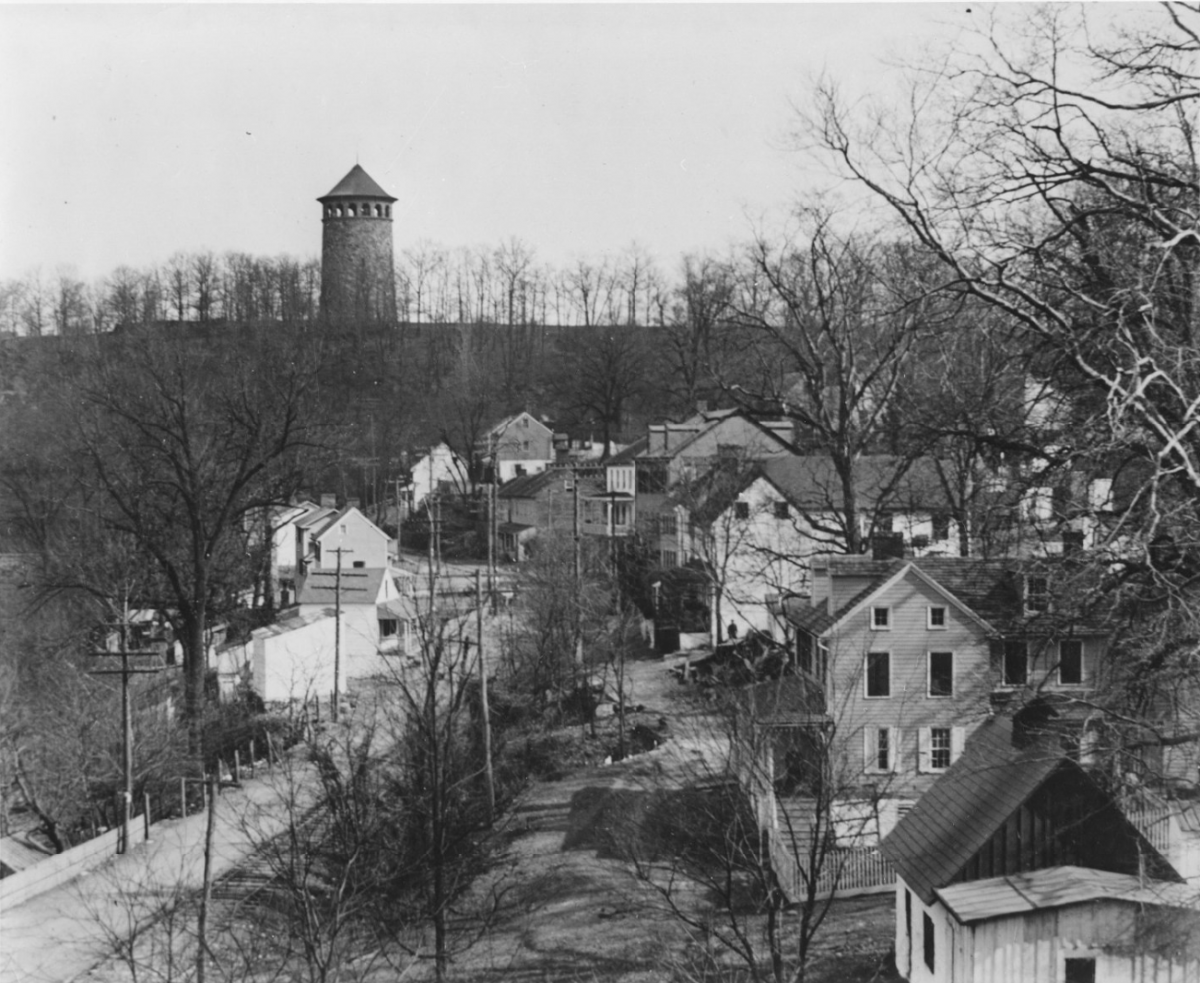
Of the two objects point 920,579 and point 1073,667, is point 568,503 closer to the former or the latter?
point 920,579

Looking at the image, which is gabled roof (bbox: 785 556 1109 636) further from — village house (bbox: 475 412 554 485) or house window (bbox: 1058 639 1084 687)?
village house (bbox: 475 412 554 485)

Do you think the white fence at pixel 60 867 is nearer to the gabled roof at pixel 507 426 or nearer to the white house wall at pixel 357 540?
the white house wall at pixel 357 540

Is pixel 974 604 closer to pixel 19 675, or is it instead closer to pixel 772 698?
pixel 772 698

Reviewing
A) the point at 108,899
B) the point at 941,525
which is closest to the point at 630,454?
the point at 941,525

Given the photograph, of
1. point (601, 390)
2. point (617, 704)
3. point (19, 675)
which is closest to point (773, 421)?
point (601, 390)

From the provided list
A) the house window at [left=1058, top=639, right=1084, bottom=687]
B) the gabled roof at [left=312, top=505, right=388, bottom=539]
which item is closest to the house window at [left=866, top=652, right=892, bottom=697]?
the house window at [left=1058, top=639, right=1084, bottom=687]
